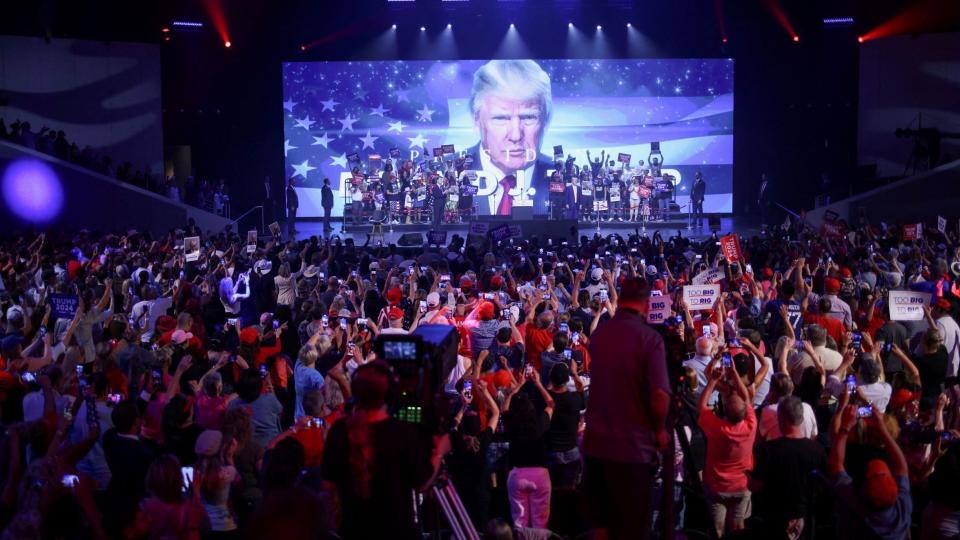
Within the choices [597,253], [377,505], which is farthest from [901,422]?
[597,253]

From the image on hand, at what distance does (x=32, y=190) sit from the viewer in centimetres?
1892

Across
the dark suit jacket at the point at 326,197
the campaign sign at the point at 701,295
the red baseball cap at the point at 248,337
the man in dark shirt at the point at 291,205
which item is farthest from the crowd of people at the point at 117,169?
the campaign sign at the point at 701,295

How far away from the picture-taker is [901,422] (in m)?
5.91

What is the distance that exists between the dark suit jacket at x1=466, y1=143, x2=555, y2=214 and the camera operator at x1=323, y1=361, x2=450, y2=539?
21473 millimetres

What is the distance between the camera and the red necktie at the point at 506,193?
2504 cm

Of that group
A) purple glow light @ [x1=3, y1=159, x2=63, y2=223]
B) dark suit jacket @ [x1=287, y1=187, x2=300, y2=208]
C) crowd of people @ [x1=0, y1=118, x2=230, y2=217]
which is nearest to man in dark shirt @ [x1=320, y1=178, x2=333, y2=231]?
dark suit jacket @ [x1=287, y1=187, x2=300, y2=208]

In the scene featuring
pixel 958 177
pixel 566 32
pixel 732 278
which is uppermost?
pixel 566 32

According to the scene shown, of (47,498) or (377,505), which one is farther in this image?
(47,498)

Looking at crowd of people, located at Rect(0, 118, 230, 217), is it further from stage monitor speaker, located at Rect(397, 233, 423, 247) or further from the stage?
stage monitor speaker, located at Rect(397, 233, 423, 247)

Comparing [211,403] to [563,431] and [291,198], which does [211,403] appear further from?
[291,198]

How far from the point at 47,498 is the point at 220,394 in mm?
2031

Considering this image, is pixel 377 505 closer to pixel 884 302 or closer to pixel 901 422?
pixel 901 422

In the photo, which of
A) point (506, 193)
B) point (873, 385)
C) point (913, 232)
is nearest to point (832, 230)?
point (913, 232)

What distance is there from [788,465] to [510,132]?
20.3 m
